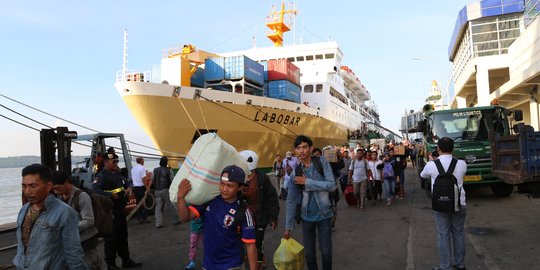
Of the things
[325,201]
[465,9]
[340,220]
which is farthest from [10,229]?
[465,9]

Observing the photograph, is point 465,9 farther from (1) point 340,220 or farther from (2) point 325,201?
(2) point 325,201

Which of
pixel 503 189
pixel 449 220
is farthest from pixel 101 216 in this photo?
pixel 503 189

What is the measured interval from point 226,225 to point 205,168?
395mm

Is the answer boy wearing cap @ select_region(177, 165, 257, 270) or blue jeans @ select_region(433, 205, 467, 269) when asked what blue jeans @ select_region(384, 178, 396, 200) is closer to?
blue jeans @ select_region(433, 205, 467, 269)

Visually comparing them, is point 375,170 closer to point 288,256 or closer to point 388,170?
point 388,170

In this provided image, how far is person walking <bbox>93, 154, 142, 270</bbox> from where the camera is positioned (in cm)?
518

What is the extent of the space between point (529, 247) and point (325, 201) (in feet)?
11.8

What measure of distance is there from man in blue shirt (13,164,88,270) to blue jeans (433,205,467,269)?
12.4 ft

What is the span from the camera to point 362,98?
49.3 m

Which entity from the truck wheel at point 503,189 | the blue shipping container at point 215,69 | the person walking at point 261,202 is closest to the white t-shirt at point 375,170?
the truck wheel at point 503,189

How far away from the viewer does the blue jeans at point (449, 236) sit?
4.39 meters

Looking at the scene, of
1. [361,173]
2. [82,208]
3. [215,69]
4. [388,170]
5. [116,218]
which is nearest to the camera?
[82,208]

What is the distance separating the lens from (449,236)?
446cm

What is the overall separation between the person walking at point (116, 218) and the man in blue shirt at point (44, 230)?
2.33 m
